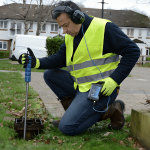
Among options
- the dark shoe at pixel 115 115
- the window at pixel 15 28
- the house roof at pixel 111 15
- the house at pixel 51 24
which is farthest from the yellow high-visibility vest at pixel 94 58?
the window at pixel 15 28

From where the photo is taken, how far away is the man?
9.80 feet

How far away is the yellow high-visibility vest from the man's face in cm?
14

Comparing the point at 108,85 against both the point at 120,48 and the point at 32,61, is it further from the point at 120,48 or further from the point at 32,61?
the point at 32,61

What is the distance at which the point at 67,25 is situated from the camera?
122 inches

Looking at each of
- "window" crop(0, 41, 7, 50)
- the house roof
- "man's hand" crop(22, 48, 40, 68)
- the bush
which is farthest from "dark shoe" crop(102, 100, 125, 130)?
"window" crop(0, 41, 7, 50)

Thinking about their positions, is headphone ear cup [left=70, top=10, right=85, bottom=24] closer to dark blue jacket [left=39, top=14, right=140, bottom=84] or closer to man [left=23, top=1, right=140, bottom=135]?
man [left=23, top=1, right=140, bottom=135]

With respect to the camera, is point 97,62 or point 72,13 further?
point 97,62

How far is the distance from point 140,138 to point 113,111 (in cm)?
65

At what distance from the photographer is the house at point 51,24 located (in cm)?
4412

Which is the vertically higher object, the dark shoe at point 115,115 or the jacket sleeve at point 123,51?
the jacket sleeve at point 123,51

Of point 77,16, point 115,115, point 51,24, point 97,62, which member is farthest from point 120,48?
point 51,24

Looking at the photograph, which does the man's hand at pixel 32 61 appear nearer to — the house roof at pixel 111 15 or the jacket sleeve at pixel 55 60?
the jacket sleeve at pixel 55 60

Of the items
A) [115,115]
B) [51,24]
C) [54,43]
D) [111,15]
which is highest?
Result: [111,15]

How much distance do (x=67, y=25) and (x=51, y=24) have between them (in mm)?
42602
